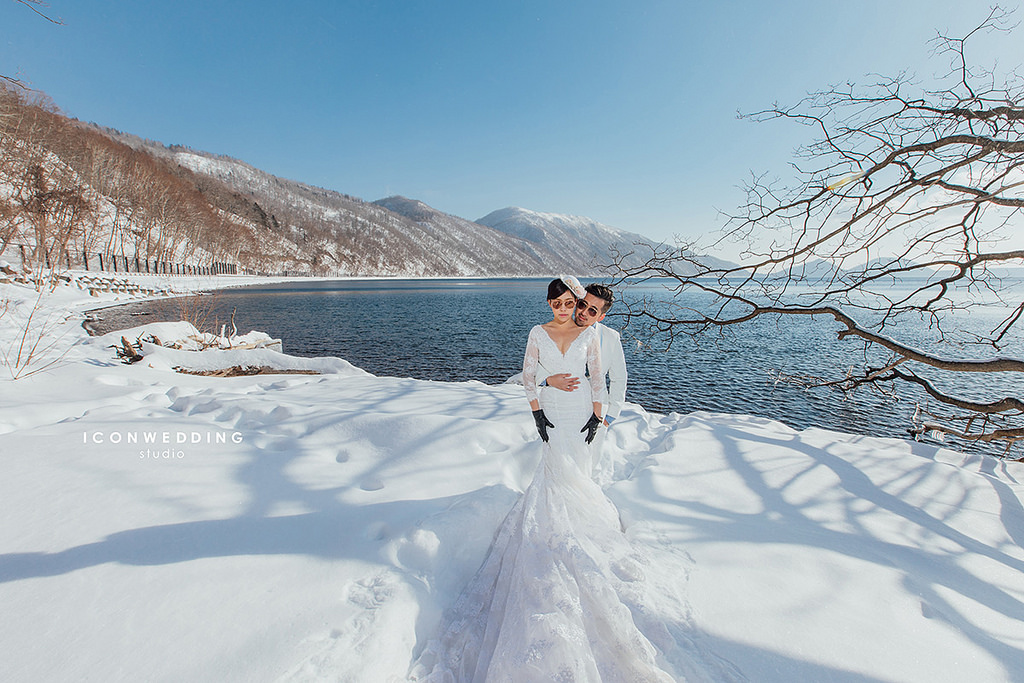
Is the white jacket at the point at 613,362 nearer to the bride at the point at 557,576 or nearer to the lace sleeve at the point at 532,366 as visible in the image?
the bride at the point at 557,576

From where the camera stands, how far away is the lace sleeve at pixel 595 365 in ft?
9.45

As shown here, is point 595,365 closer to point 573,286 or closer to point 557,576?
point 573,286

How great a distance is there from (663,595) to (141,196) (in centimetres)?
6331

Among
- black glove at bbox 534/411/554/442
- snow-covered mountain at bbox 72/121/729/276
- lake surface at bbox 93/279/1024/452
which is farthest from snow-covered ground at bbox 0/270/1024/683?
snow-covered mountain at bbox 72/121/729/276

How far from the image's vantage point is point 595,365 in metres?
2.89

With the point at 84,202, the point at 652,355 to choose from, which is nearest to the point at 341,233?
the point at 84,202

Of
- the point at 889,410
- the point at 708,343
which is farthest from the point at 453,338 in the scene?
the point at 889,410

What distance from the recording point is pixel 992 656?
1.94m

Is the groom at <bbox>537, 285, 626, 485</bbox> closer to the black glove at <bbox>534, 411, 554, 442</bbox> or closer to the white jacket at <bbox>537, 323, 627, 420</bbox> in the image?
the white jacket at <bbox>537, 323, 627, 420</bbox>

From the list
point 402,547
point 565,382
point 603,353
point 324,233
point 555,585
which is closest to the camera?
point 555,585

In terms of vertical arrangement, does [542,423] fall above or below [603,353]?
below

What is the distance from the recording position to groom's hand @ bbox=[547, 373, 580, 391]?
9.00ft

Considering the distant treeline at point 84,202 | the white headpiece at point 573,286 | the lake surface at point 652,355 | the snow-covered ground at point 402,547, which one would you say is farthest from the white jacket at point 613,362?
the distant treeline at point 84,202

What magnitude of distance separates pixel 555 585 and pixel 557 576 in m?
0.06
